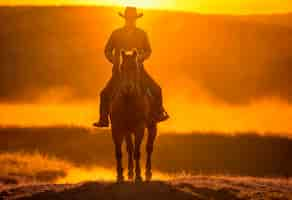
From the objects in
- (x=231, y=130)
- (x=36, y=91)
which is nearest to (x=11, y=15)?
(x=36, y=91)

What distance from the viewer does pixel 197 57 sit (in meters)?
87.5

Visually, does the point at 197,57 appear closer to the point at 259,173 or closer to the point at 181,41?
the point at 181,41

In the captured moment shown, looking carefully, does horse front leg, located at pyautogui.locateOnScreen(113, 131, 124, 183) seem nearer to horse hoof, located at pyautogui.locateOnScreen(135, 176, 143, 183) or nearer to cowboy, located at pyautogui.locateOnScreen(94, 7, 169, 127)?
horse hoof, located at pyautogui.locateOnScreen(135, 176, 143, 183)

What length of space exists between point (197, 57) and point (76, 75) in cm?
1096

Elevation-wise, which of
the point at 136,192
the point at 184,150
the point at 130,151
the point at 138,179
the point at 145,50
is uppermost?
the point at 145,50

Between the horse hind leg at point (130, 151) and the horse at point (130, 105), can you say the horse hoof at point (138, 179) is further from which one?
the horse hind leg at point (130, 151)

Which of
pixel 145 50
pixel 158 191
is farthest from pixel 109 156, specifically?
pixel 158 191

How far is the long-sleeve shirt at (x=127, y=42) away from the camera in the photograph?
2450 cm

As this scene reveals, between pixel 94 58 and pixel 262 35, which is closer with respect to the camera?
pixel 94 58

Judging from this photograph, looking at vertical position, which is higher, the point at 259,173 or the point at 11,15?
the point at 11,15

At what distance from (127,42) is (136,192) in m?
3.20

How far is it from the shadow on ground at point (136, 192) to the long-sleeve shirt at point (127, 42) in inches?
104

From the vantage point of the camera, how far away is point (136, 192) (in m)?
23.2

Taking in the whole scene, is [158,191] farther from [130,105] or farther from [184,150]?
[184,150]
